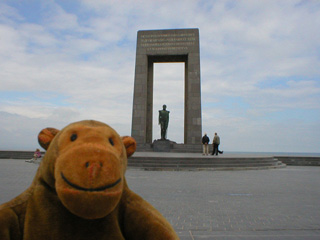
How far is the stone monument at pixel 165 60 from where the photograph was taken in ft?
75.5

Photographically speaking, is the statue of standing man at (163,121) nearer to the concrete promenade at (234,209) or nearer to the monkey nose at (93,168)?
the concrete promenade at (234,209)

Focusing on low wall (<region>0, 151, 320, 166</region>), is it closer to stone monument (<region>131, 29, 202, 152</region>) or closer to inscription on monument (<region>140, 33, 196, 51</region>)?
stone monument (<region>131, 29, 202, 152</region>)

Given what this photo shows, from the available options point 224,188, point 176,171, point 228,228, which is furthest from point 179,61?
point 228,228

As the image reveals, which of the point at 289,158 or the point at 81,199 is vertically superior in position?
the point at 289,158

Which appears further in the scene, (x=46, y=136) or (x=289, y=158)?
(x=289, y=158)

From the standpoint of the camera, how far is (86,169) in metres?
1.37

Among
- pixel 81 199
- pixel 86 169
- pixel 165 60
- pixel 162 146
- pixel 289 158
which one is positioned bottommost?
pixel 81 199

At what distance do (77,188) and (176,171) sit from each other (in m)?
10.4

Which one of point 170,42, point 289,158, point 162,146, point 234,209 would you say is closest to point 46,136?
point 234,209

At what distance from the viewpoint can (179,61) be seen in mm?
25750

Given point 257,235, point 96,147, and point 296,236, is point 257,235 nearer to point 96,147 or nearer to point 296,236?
point 296,236

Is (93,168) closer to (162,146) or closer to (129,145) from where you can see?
(129,145)

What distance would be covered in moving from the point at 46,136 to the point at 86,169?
0.60 m

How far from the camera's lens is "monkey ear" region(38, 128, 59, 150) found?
1.78 m
